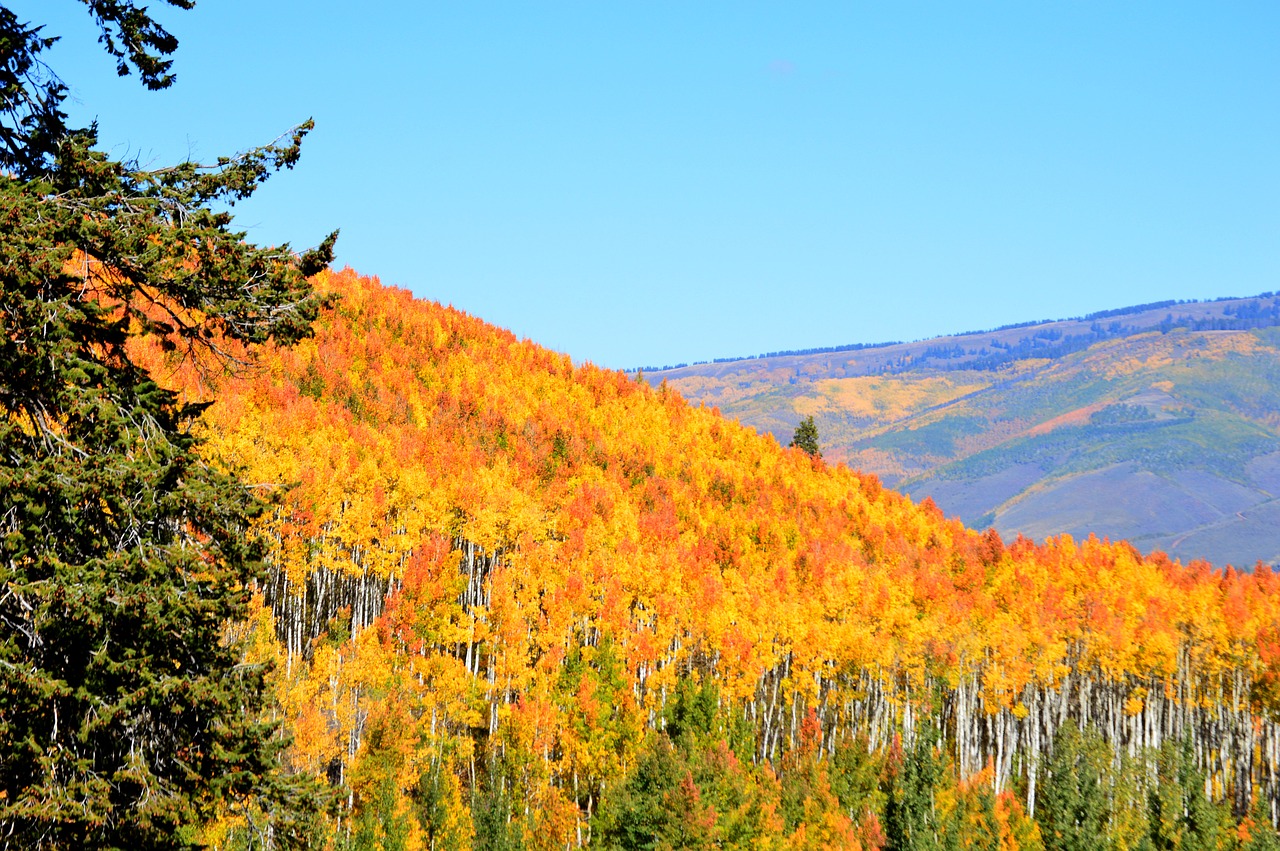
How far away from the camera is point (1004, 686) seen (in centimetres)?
7156

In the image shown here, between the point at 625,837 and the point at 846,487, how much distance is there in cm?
7037

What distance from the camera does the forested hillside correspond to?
53750mm

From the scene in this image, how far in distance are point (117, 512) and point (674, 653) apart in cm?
6342

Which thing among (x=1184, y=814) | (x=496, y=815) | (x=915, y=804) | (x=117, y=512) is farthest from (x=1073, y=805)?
(x=117, y=512)

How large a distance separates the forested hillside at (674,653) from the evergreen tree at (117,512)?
25.2 m

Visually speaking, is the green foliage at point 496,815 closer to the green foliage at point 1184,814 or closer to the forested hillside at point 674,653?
the forested hillside at point 674,653

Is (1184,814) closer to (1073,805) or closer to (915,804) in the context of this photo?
(1073,805)

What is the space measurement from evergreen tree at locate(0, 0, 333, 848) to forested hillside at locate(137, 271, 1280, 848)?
25.2 meters

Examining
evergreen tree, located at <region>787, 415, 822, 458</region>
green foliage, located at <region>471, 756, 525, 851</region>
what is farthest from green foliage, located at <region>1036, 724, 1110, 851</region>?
evergreen tree, located at <region>787, 415, 822, 458</region>

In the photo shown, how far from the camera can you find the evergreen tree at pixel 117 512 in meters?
10.3

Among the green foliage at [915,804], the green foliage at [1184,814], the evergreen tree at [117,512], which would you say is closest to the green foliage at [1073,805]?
the green foliage at [1184,814]

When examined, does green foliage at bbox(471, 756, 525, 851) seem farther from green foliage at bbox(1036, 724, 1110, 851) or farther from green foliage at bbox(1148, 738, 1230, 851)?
green foliage at bbox(1148, 738, 1230, 851)

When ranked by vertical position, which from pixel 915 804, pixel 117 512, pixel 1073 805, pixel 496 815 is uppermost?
pixel 117 512

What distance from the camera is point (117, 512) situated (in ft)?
35.3
